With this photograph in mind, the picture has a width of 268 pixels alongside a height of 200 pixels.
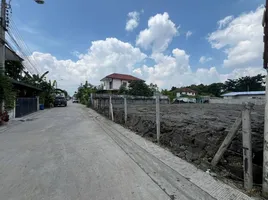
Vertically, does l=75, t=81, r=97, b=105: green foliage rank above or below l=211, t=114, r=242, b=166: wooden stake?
above

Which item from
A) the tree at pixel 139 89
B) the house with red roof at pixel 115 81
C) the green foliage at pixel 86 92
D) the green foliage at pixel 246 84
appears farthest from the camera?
the green foliage at pixel 246 84

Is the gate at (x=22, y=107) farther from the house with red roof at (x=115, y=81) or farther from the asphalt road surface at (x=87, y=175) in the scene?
the house with red roof at (x=115, y=81)

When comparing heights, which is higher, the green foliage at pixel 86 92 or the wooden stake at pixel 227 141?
the green foliage at pixel 86 92

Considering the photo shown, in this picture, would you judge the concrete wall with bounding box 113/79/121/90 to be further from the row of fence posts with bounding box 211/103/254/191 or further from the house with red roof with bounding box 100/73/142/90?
the row of fence posts with bounding box 211/103/254/191

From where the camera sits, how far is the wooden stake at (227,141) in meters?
2.67

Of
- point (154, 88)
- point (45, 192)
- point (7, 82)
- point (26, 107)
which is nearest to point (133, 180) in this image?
point (45, 192)

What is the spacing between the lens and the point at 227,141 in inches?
110

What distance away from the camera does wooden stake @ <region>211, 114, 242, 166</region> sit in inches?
105

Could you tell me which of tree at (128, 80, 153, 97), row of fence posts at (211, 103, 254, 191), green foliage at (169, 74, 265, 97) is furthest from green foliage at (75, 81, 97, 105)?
green foliage at (169, 74, 265, 97)

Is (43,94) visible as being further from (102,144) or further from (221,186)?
(221,186)

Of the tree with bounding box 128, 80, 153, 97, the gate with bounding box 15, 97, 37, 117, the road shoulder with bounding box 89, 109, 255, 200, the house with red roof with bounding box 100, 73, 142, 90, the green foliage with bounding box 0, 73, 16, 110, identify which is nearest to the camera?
the road shoulder with bounding box 89, 109, 255, 200

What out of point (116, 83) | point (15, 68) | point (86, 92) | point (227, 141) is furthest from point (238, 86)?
point (227, 141)

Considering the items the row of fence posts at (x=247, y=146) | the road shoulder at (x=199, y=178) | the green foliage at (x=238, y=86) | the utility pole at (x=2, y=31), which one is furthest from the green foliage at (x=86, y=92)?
the green foliage at (x=238, y=86)

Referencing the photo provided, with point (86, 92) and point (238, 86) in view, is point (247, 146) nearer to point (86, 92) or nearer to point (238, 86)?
point (86, 92)
